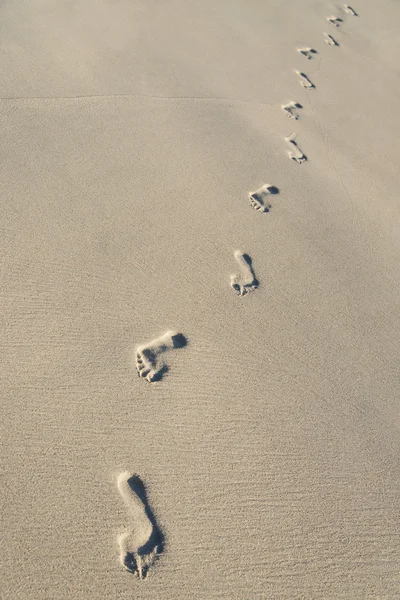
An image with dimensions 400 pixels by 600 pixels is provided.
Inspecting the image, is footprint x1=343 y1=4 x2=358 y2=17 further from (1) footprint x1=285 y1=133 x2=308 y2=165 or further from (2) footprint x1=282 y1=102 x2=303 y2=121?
(1) footprint x1=285 y1=133 x2=308 y2=165

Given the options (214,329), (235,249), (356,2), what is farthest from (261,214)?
(356,2)

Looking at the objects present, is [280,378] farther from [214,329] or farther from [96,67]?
[96,67]

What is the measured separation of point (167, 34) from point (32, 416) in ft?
13.8

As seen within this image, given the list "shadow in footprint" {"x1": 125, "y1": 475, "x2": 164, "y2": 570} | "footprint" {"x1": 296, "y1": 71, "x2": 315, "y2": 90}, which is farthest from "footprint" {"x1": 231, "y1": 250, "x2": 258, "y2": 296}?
"footprint" {"x1": 296, "y1": 71, "x2": 315, "y2": 90}

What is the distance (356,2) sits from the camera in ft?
22.1

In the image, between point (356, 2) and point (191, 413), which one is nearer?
point (191, 413)

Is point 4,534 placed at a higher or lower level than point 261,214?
lower

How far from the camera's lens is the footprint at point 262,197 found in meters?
3.58

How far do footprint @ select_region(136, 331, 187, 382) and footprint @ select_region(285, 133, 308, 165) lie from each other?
2.07m

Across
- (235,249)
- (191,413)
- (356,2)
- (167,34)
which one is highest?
(356,2)

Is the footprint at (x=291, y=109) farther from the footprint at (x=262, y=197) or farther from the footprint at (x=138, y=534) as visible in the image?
the footprint at (x=138, y=534)

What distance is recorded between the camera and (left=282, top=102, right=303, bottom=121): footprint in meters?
4.53

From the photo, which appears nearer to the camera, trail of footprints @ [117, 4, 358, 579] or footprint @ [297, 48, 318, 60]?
trail of footprints @ [117, 4, 358, 579]

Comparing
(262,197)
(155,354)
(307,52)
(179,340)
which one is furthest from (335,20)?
(155,354)
